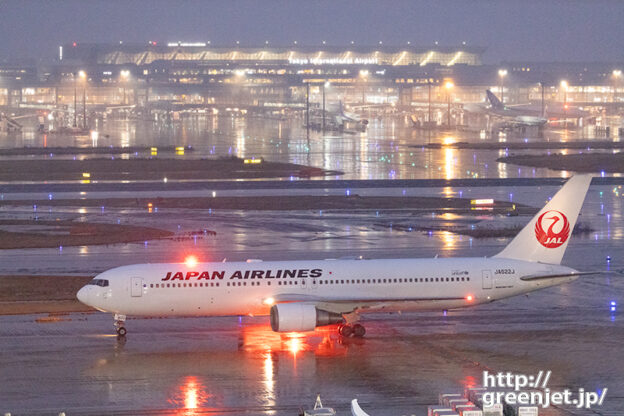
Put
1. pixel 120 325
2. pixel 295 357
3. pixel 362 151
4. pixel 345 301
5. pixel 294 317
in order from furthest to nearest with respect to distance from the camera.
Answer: pixel 362 151 < pixel 120 325 < pixel 345 301 < pixel 294 317 < pixel 295 357

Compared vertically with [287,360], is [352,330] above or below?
above

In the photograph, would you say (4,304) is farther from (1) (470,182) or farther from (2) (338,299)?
(1) (470,182)

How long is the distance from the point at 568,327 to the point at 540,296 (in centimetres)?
646

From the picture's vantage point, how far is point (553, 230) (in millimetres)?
42812

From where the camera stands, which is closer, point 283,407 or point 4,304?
point 283,407

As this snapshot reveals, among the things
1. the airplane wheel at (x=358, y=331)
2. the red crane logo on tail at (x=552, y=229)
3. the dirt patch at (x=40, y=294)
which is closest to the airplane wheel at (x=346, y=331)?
the airplane wheel at (x=358, y=331)

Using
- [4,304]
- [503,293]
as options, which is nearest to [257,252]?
[4,304]

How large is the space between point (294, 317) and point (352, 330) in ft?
10.1

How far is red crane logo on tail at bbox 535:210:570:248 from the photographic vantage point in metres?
42.7

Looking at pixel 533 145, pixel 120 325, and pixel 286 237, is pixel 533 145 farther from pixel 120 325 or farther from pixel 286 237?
pixel 120 325

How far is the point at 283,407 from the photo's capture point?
31.3m

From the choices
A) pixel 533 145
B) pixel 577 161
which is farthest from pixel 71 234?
pixel 533 145

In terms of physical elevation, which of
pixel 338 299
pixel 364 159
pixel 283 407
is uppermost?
pixel 364 159

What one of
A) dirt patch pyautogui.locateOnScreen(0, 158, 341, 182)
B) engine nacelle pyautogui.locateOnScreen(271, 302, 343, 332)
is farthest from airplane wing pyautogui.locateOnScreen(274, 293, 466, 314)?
dirt patch pyautogui.locateOnScreen(0, 158, 341, 182)
